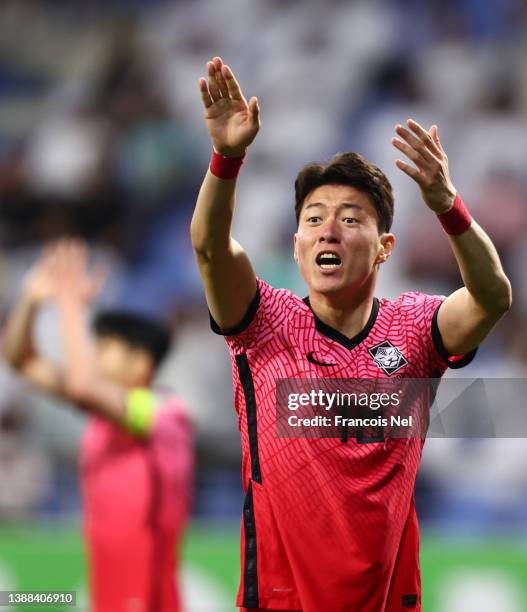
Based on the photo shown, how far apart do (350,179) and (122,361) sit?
3.12 metres

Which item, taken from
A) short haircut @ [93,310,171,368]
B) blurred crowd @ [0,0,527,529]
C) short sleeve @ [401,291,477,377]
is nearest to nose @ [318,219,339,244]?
short sleeve @ [401,291,477,377]

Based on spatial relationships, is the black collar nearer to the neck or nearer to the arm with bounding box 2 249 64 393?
the neck

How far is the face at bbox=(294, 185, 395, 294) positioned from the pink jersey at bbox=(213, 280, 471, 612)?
5.9 inches

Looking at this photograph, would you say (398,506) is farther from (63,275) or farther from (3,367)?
(3,367)

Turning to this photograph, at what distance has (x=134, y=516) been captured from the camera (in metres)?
5.88

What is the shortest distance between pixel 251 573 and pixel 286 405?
51 cm

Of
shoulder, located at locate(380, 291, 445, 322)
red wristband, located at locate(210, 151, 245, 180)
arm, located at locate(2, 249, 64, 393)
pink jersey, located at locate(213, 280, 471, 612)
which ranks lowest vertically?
pink jersey, located at locate(213, 280, 471, 612)

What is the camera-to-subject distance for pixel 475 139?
10297 mm

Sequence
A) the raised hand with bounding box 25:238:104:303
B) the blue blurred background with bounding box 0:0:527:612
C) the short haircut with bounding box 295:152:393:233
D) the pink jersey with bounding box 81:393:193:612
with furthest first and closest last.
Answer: the blue blurred background with bounding box 0:0:527:612, the pink jersey with bounding box 81:393:193:612, the raised hand with bounding box 25:238:104:303, the short haircut with bounding box 295:152:393:233

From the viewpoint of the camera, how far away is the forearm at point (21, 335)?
538 cm

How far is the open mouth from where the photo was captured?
339 cm

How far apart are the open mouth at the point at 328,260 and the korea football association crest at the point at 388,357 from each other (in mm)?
280

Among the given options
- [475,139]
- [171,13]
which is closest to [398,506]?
[475,139]

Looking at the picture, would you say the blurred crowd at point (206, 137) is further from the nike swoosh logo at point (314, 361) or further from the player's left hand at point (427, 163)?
the player's left hand at point (427, 163)
